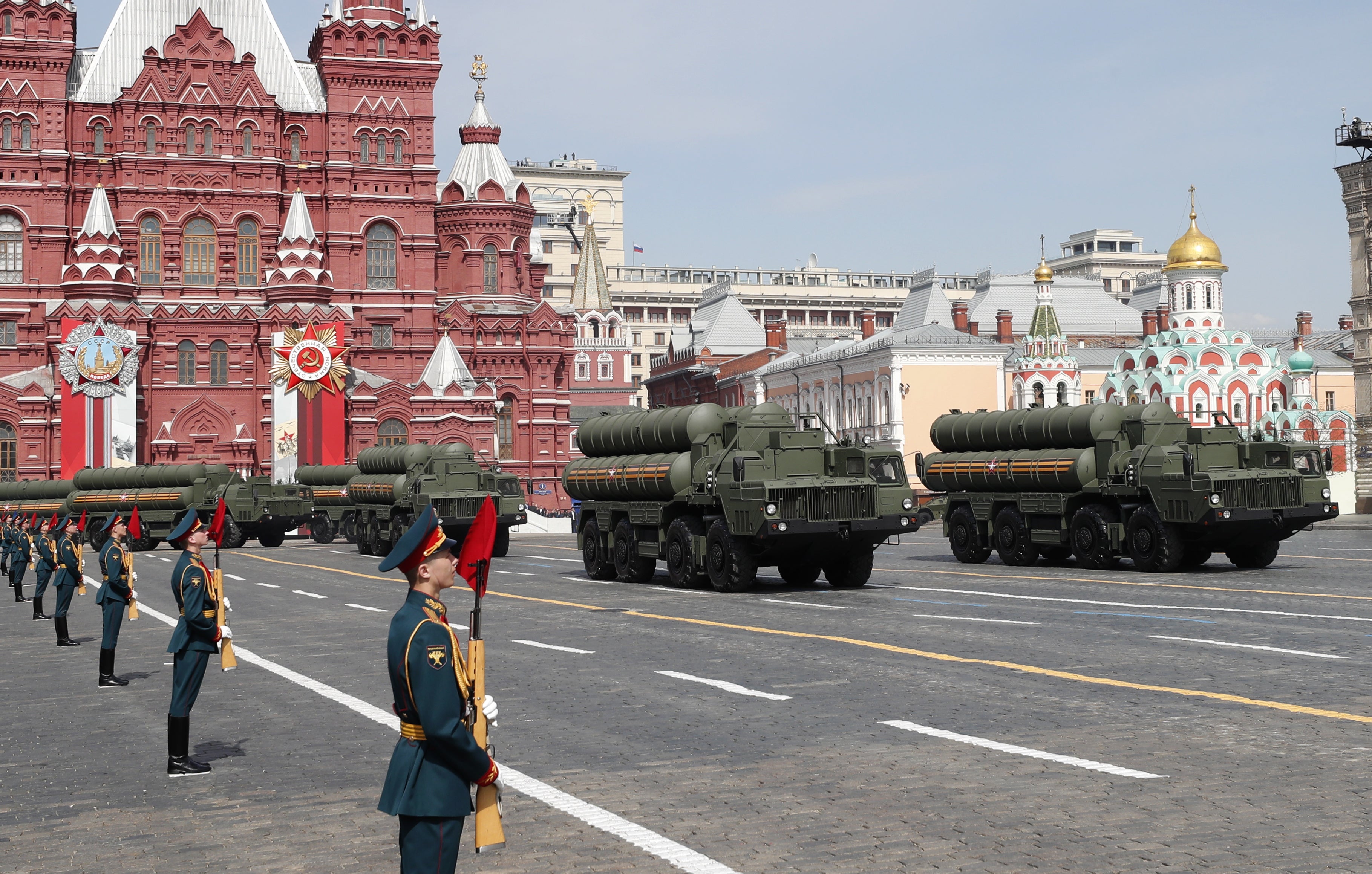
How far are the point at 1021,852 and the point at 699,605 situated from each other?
15.4 meters

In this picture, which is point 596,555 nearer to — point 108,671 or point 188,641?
point 108,671

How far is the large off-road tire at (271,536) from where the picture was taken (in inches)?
2053

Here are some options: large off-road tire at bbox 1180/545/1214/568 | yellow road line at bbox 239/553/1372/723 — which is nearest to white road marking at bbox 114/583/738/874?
yellow road line at bbox 239/553/1372/723

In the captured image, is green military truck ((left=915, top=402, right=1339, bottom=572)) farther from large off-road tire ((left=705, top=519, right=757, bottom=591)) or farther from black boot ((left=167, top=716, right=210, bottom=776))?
black boot ((left=167, top=716, right=210, bottom=776))

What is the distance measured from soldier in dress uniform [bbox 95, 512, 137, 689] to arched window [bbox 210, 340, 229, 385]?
61.5 metres

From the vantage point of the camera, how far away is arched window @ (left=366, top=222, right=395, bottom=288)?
79.3m

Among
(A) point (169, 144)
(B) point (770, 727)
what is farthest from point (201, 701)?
(A) point (169, 144)

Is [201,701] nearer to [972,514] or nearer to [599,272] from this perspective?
[972,514]

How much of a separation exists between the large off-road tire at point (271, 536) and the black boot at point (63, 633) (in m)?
32.4

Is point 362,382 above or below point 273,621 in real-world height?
above

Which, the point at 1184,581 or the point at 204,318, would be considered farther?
the point at 204,318

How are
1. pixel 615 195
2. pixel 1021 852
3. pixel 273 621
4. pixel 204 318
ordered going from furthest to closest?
pixel 615 195
pixel 204 318
pixel 273 621
pixel 1021 852

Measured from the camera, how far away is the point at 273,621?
2231 cm

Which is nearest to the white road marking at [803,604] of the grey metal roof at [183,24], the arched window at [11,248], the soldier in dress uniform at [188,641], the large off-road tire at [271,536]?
the soldier in dress uniform at [188,641]
